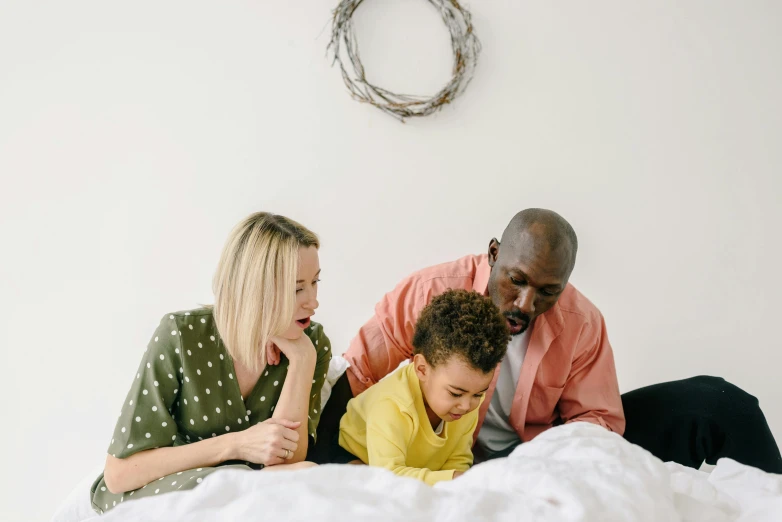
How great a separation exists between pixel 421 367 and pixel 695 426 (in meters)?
0.70

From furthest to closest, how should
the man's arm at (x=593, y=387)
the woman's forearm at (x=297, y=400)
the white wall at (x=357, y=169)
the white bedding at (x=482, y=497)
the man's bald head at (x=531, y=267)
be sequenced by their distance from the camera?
the white wall at (x=357, y=169) → the man's arm at (x=593, y=387) → the man's bald head at (x=531, y=267) → the woman's forearm at (x=297, y=400) → the white bedding at (x=482, y=497)

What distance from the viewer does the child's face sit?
1.43 m

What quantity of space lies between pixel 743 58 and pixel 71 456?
246 centimetres

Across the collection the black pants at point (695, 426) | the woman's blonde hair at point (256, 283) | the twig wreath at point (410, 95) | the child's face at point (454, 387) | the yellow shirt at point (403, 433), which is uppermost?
the twig wreath at point (410, 95)

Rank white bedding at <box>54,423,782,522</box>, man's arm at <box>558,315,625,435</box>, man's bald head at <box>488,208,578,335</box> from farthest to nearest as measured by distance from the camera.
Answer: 1. man's arm at <box>558,315,625,435</box>
2. man's bald head at <box>488,208,578,335</box>
3. white bedding at <box>54,423,782,522</box>

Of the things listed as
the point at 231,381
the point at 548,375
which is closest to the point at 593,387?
the point at 548,375

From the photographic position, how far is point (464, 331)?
143cm

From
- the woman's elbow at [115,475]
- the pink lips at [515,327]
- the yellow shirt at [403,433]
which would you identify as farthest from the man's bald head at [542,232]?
the woman's elbow at [115,475]

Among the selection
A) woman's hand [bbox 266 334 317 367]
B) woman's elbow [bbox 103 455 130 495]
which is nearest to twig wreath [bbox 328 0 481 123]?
woman's hand [bbox 266 334 317 367]

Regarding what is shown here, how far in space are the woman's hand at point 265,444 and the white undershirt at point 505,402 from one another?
1.84 feet

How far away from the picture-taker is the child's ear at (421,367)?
150cm

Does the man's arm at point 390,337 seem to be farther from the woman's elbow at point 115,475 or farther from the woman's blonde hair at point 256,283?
the woman's elbow at point 115,475

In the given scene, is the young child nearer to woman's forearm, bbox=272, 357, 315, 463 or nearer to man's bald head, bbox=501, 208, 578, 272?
woman's forearm, bbox=272, 357, 315, 463

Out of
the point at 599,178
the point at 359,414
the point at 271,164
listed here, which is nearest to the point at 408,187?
the point at 271,164
